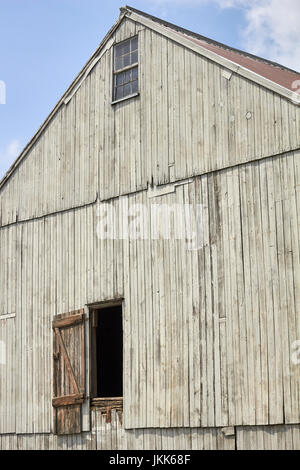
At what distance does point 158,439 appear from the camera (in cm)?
1468

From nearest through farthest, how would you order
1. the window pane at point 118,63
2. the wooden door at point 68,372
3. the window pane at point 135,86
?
the wooden door at point 68,372
the window pane at point 135,86
the window pane at point 118,63

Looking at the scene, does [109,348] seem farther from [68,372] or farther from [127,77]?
[127,77]

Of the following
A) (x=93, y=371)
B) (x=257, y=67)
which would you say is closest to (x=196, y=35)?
(x=257, y=67)

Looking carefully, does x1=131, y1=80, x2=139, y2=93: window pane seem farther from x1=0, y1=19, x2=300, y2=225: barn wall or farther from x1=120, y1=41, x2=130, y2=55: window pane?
x1=120, y1=41, x2=130, y2=55: window pane

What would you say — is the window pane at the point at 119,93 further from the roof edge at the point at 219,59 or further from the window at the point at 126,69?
the roof edge at the point at 219,59

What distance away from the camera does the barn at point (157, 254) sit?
13.5 meters

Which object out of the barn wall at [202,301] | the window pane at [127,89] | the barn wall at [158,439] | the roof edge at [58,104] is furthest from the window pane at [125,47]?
the barn wall at [158,439]

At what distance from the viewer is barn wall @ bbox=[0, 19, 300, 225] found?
562 inches

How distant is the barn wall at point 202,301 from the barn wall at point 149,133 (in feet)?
1.37

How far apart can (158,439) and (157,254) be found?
11.5ft

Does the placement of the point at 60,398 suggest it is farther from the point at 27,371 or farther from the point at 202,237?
the point at 202,237

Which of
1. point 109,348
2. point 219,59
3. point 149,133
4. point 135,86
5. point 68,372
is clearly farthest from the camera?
point 109,348

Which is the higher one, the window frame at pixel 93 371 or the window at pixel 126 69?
the window at pixel 126 69

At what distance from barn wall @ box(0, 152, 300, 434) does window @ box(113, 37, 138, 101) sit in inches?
93.3
